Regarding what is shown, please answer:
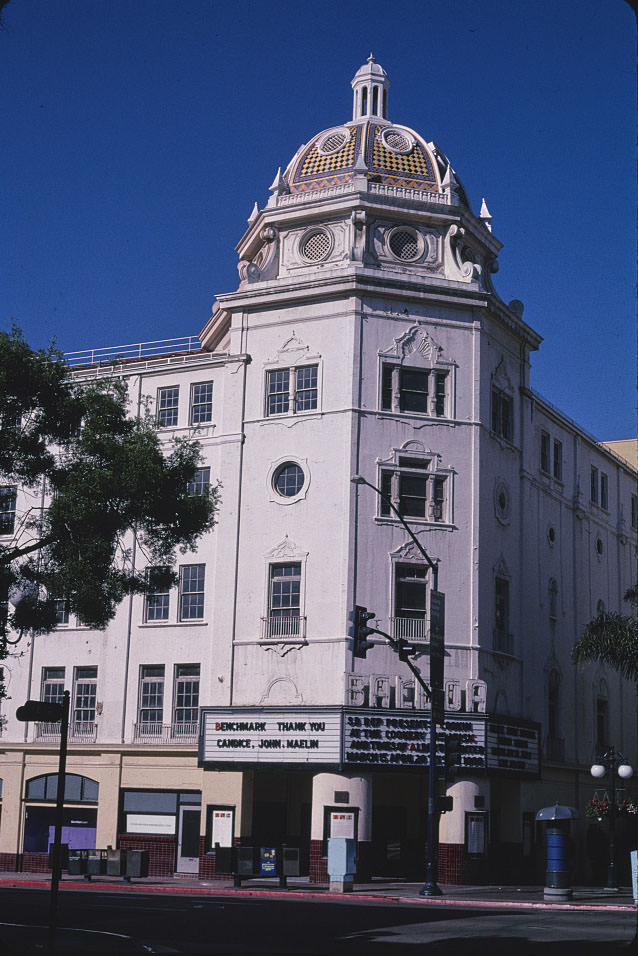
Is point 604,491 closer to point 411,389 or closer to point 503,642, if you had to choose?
point 503,642

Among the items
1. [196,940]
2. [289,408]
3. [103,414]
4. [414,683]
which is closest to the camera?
[196,940]

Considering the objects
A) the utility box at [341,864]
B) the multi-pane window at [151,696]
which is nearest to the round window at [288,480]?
the multi-pane window at [151,696]

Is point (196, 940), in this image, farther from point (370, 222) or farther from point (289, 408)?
point (370, 222)

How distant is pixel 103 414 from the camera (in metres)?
30.9

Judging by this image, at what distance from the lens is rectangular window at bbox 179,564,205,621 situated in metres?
44.8

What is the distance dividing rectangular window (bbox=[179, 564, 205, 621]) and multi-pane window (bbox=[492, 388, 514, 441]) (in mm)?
11959

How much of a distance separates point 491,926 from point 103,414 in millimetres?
15195

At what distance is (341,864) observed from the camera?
34.3 meters

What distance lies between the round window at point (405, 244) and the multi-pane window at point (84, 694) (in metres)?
18.8

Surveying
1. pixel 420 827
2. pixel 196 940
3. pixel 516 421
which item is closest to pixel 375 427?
pixel 516 421

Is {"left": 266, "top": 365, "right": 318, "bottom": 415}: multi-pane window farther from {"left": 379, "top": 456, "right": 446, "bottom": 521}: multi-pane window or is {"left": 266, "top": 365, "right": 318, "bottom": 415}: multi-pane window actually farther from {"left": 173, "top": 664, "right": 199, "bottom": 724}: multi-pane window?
{"left": 173, "top": 664, "right": 199, "bottom": 724}: multi-pane window

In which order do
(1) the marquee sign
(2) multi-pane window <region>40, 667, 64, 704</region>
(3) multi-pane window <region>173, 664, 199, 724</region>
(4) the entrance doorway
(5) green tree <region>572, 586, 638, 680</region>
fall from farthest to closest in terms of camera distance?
1. (2) multi-pane window <region>40, 667, 64, 704</region>
2. (3) multi-pane window <region>173, 664, 199, 724</region>
3. (5) green tree <region>572, 586, 638, 680</region>
4. (4) the entrance doorway
5. (1) the marquee sign

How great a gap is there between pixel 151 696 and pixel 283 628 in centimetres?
612

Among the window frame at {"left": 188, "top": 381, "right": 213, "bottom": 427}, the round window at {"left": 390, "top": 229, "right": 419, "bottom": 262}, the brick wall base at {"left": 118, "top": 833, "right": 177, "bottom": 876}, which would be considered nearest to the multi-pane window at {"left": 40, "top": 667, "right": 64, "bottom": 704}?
the brick wall base at {"left": 118, "top": 833, "right": 177, "bottom": 876}
